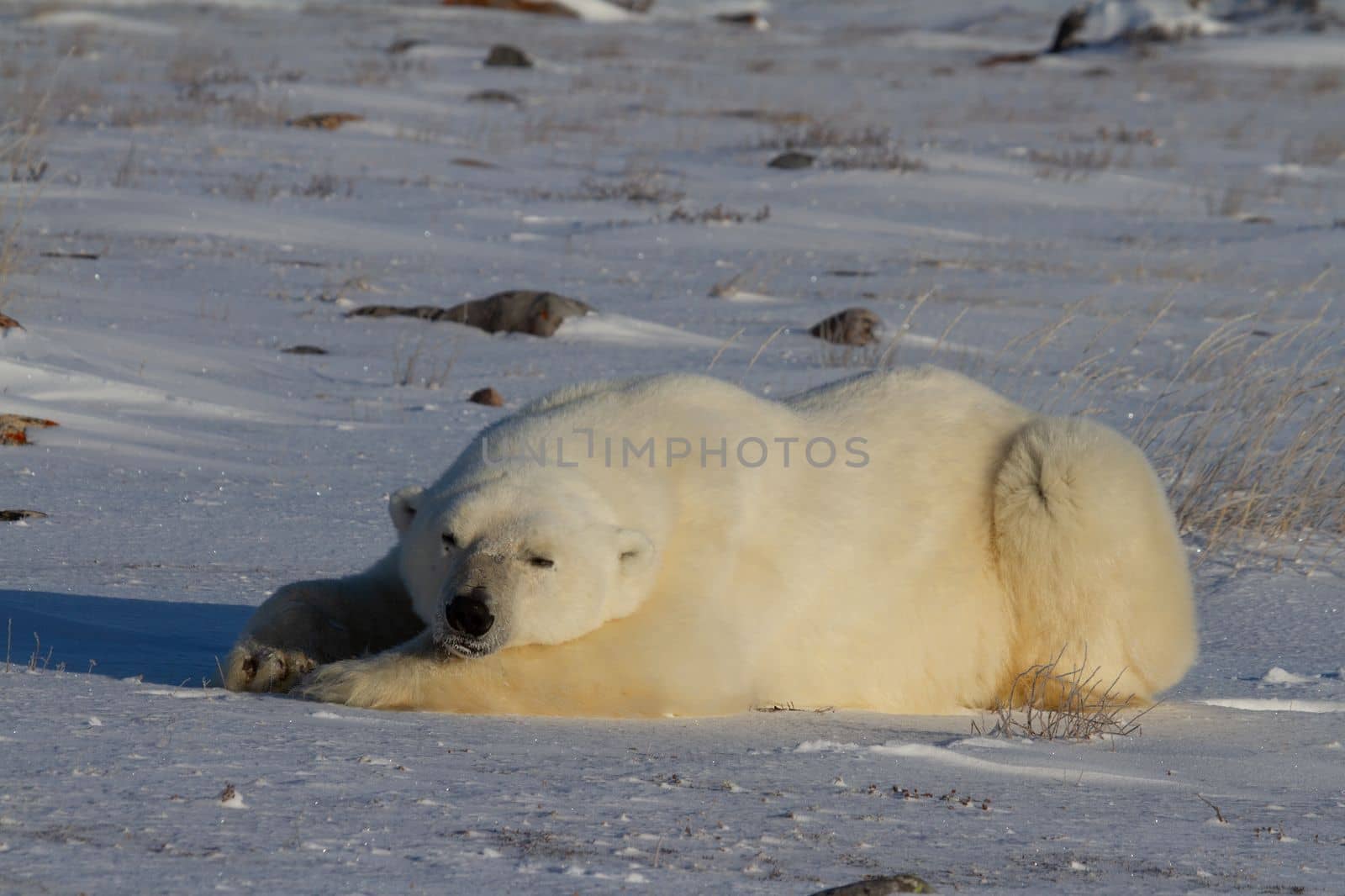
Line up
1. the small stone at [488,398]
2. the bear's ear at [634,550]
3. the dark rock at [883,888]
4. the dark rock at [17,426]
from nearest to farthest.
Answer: the dark rock at [883,888], the bear's ear at [634,550], the dark rock at [17,426], the small stone at [488,398]

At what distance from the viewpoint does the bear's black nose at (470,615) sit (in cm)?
331

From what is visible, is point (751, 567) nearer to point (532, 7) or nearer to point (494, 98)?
point (494, 98)

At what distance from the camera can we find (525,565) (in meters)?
3.38

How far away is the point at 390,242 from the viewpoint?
40.5 ft

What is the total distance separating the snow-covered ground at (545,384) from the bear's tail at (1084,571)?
23 cm

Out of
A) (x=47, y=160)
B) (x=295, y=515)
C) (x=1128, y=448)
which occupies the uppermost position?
(x=47, y=160)

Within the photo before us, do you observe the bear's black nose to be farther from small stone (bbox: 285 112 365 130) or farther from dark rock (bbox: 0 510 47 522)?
small stone (bbox: 285 112 365 130)

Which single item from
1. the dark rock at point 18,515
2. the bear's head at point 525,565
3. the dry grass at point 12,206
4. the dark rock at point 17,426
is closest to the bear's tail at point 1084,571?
the bear's head at point 525,565

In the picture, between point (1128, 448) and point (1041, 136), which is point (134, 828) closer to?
point (1128, 448)

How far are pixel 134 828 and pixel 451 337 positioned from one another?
270 inches

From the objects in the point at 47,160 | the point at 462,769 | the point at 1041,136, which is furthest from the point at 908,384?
the point at 1041,136

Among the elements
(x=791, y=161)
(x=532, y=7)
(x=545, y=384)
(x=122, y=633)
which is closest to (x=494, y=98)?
(x=791, y=161)

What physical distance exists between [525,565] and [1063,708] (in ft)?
4.51

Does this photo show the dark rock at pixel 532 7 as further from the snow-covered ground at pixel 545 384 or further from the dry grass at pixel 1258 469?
the dry grass at pixel 1258 469
